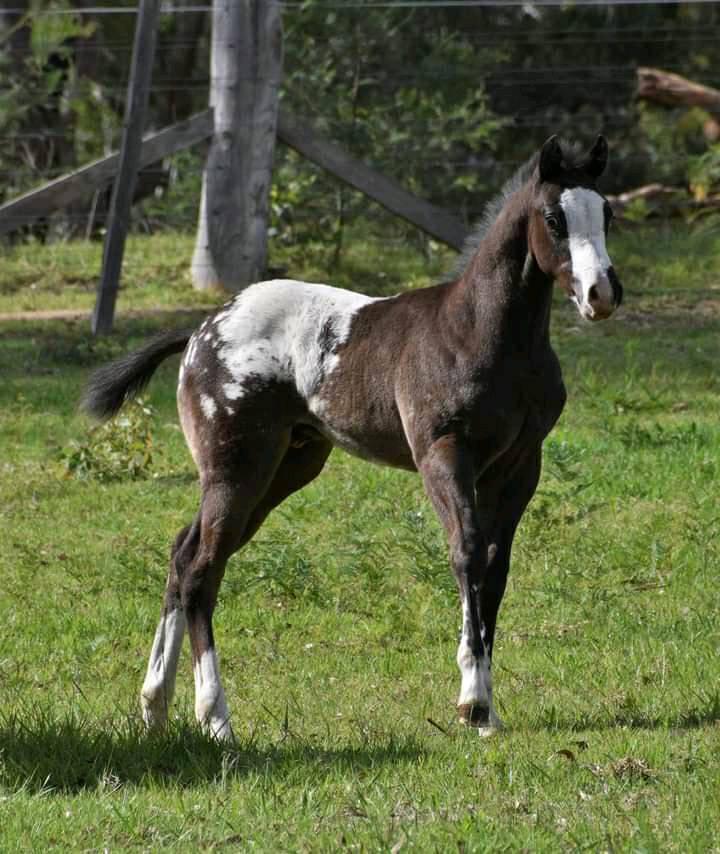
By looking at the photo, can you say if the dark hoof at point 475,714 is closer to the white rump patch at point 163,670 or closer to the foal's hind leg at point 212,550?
the foal's hind leg at point 212,550

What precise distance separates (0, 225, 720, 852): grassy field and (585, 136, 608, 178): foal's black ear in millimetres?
1893

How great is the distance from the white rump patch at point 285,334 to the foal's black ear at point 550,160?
1060 mm

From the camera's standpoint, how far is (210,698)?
573 centimetres

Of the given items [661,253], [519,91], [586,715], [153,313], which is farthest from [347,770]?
[519,91]

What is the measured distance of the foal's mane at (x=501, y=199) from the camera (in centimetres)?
572

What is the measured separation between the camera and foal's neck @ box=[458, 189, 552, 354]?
18.8 feet

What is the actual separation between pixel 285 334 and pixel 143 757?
1.77 m

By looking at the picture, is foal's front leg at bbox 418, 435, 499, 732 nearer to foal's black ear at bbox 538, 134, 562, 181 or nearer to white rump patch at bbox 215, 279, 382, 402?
white rump patch at bbox 215, 279, 382, 402

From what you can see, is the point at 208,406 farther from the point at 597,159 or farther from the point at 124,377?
the point at 597,159

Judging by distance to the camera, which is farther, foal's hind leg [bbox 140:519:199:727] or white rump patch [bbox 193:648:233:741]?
foal's hind leg [bbox 140:519:199:727]

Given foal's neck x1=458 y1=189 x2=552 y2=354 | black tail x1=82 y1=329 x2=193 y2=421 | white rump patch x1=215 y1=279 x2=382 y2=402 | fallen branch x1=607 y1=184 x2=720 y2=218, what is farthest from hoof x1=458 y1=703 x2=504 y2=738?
fallen branch x1=607 y1=184 x2=720 y2=218

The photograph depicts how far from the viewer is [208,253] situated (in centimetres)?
1412

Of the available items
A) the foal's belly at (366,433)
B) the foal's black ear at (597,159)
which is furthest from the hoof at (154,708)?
the foal's black ear at (597,159)

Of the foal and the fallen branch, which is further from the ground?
the foal
